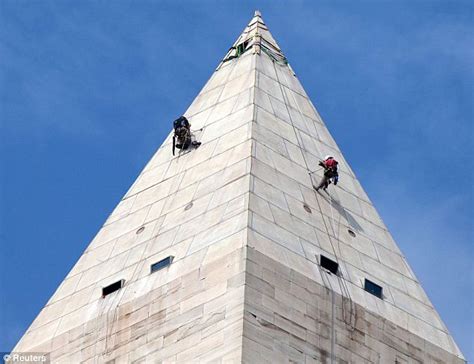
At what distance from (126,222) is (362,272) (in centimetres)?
746

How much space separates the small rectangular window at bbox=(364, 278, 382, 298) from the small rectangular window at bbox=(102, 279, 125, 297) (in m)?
6.47

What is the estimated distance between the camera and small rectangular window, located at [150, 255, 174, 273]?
59.3 meters

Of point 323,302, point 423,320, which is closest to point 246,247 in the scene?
point 323,302

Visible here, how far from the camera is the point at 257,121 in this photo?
65.4 meters

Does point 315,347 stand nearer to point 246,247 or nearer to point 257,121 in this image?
point 246,247

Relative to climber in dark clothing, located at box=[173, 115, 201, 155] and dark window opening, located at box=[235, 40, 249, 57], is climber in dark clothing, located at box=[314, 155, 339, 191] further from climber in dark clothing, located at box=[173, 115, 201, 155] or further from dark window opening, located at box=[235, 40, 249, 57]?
dark window opening, located at box=[235, 40, 249, 57]

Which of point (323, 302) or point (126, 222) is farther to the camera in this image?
point (126, 222)

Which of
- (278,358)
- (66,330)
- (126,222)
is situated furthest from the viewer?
(126,222)

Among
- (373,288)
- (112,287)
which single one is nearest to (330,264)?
(373,288)

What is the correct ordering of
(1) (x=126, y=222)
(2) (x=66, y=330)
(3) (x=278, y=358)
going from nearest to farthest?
(3) (x=278, y=358), (2) (x=66, y=330), (1) (x=126, y=222)

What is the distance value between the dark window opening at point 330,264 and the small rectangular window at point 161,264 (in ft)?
13.0

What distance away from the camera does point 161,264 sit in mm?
59562

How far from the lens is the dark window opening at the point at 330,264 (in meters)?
59.6

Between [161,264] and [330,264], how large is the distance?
4.45 meters
